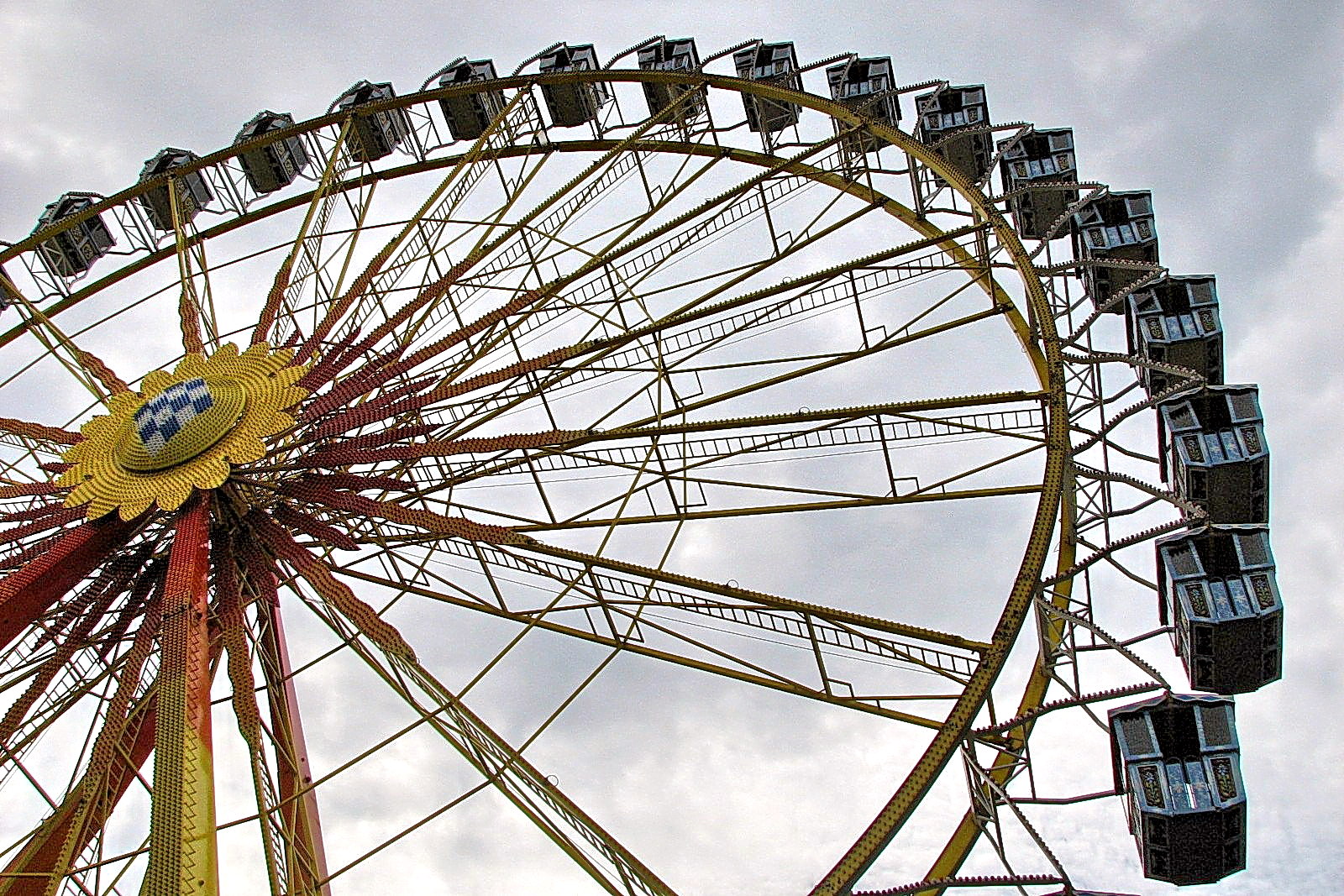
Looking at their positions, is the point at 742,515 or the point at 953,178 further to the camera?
the point at 953,178

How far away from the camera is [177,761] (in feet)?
36.4

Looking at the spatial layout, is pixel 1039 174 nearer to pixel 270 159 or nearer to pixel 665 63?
pixel 665 63

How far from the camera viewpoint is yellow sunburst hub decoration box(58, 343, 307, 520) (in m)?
14.5

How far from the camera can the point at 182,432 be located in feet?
49.1

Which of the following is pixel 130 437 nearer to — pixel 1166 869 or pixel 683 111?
pixel 683 111

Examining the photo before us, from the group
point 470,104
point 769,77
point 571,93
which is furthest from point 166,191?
point 769,77

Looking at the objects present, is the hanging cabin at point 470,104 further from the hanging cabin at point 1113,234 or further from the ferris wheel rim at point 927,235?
the hanging cabin at point 1113,234

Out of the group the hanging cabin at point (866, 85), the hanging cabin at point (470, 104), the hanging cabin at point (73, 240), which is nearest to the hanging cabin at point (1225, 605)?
the hanging cabin at point (866, 85)

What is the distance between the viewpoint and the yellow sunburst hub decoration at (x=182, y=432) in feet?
47.4

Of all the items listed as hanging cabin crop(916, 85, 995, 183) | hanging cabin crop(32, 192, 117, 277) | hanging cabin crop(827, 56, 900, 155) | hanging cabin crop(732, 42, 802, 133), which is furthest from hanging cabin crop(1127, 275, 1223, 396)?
hanging cabin crop(32, 192, 117, 277)

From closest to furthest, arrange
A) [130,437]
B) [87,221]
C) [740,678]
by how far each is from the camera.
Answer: [740,678] → [130,437] → [87,221]

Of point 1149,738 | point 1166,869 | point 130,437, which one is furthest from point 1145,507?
point 130,437

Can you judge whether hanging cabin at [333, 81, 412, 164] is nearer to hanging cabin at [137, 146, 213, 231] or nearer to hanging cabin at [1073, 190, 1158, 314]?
hanging cabin at [137, 146, 213, 231]

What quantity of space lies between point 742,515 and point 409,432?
13.9ft
